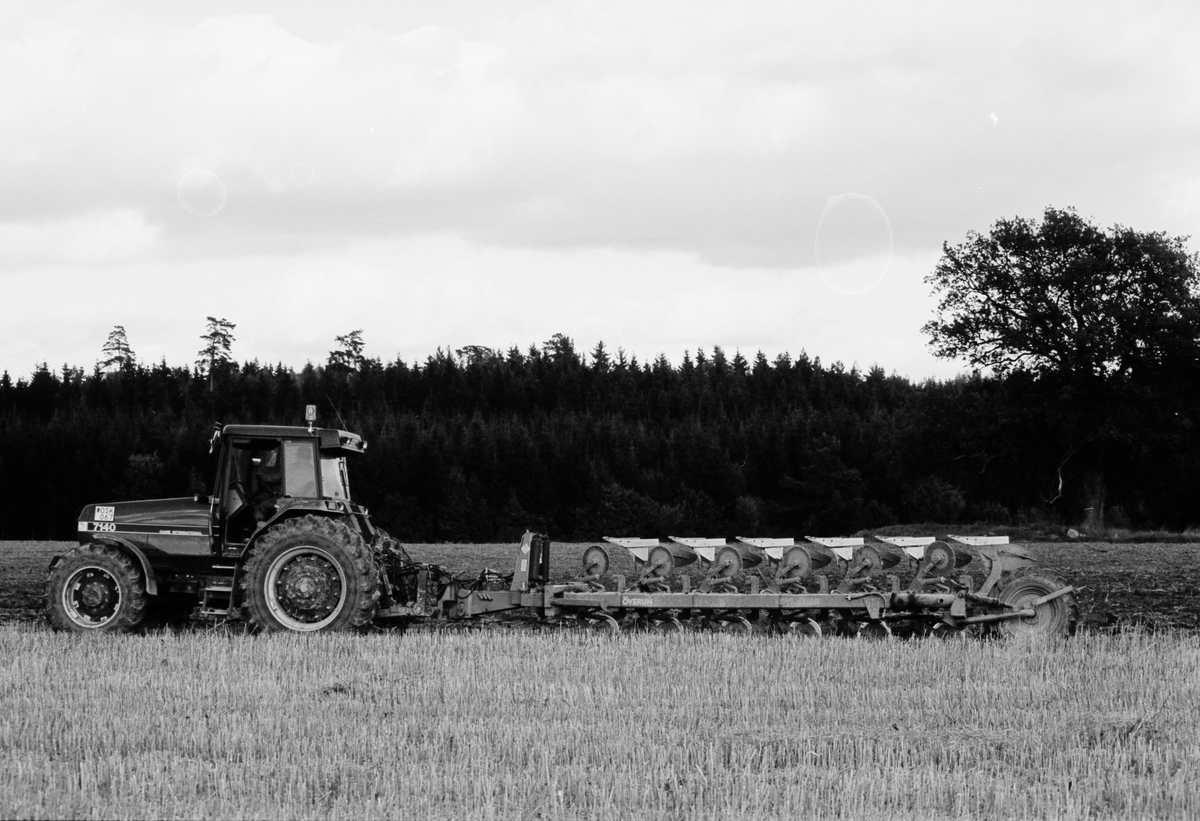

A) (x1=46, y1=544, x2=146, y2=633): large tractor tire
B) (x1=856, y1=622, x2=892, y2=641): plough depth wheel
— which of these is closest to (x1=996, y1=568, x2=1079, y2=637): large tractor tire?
(x1=856, y1=622, x2=892, y2=641): plough depth wheel

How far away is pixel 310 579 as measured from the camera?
44.8 feet

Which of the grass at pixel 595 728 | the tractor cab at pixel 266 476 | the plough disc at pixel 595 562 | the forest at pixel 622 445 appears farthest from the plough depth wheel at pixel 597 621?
the forest at pixel 622 445

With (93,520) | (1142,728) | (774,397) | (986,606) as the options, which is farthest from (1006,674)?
(774,397)

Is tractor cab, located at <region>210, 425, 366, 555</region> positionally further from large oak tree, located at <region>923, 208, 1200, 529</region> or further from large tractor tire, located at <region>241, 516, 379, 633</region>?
large oak tree, located at <region>923, 208, 1200, 529</region>

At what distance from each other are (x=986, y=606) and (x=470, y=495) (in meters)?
61.5

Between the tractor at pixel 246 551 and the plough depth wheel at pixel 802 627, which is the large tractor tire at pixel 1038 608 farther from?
the tractor at pixel 246 551

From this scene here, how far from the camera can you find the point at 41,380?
111562mm

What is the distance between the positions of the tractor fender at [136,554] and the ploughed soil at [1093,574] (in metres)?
2.15

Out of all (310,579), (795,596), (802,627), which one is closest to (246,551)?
(310,579)

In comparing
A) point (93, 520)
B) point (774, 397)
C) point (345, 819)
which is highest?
point (774, 397)

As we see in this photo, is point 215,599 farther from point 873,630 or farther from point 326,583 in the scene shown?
point 873,630

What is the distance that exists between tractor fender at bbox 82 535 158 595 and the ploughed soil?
2.15m

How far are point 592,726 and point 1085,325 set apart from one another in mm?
36861

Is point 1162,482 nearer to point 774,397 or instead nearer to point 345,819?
point 345,819
